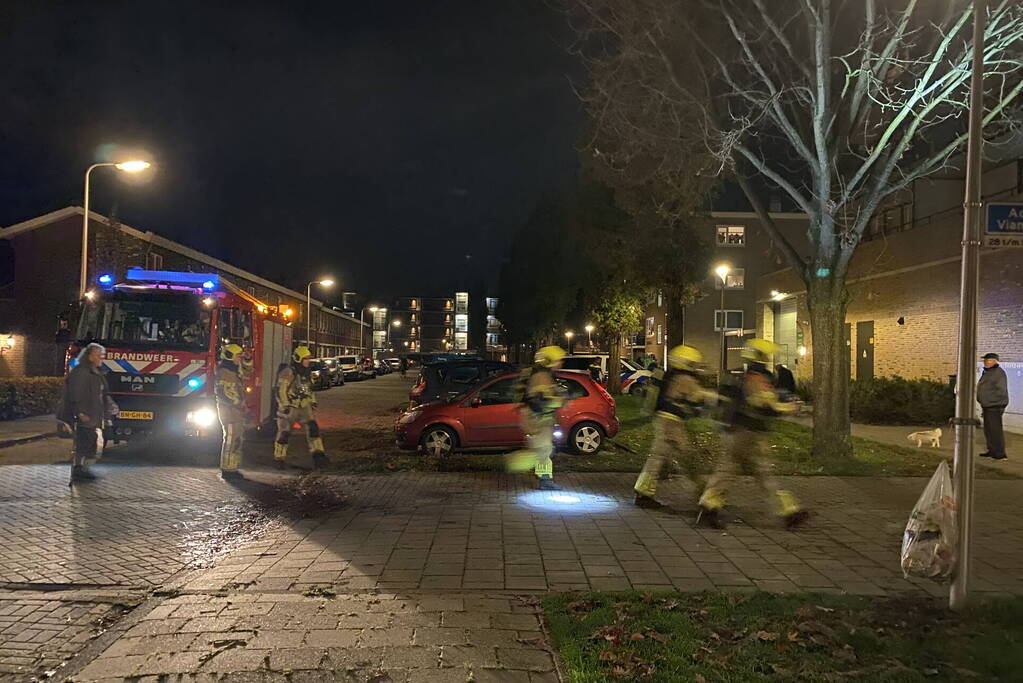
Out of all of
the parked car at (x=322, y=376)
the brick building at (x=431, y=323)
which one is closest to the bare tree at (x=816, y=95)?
the parked car at (x=322, y=376)

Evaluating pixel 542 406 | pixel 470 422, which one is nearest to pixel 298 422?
pixel 470 422

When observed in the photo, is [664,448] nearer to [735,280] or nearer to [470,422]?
[470,422]

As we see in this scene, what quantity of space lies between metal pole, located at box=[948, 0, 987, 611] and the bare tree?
6332 millimetres

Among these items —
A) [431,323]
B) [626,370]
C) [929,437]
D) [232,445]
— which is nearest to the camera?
[232,445]

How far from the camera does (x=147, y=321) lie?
12320mm

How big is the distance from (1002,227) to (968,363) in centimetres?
104

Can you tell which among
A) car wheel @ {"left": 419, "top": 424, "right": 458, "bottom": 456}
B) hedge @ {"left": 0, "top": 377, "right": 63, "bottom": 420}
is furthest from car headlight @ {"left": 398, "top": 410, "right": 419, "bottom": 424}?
hedge @ {"left": 0, "top": 377, "right": 63, "bottom": 420}

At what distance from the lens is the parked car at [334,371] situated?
3938 cm

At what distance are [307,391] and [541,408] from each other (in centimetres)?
377

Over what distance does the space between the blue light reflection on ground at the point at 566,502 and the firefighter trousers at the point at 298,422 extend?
3642 mm

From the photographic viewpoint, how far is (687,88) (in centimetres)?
1251

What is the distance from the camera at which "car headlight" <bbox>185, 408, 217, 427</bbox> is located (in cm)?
1209

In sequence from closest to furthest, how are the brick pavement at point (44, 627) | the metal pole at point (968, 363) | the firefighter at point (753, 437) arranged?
the brick pavement at point (44, 627)
the metal pole at point (968, 363)
the firefighter at point (753, 437)

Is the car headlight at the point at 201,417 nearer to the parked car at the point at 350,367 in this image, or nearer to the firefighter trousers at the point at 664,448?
the firefighter trousers at the point at 664,448
